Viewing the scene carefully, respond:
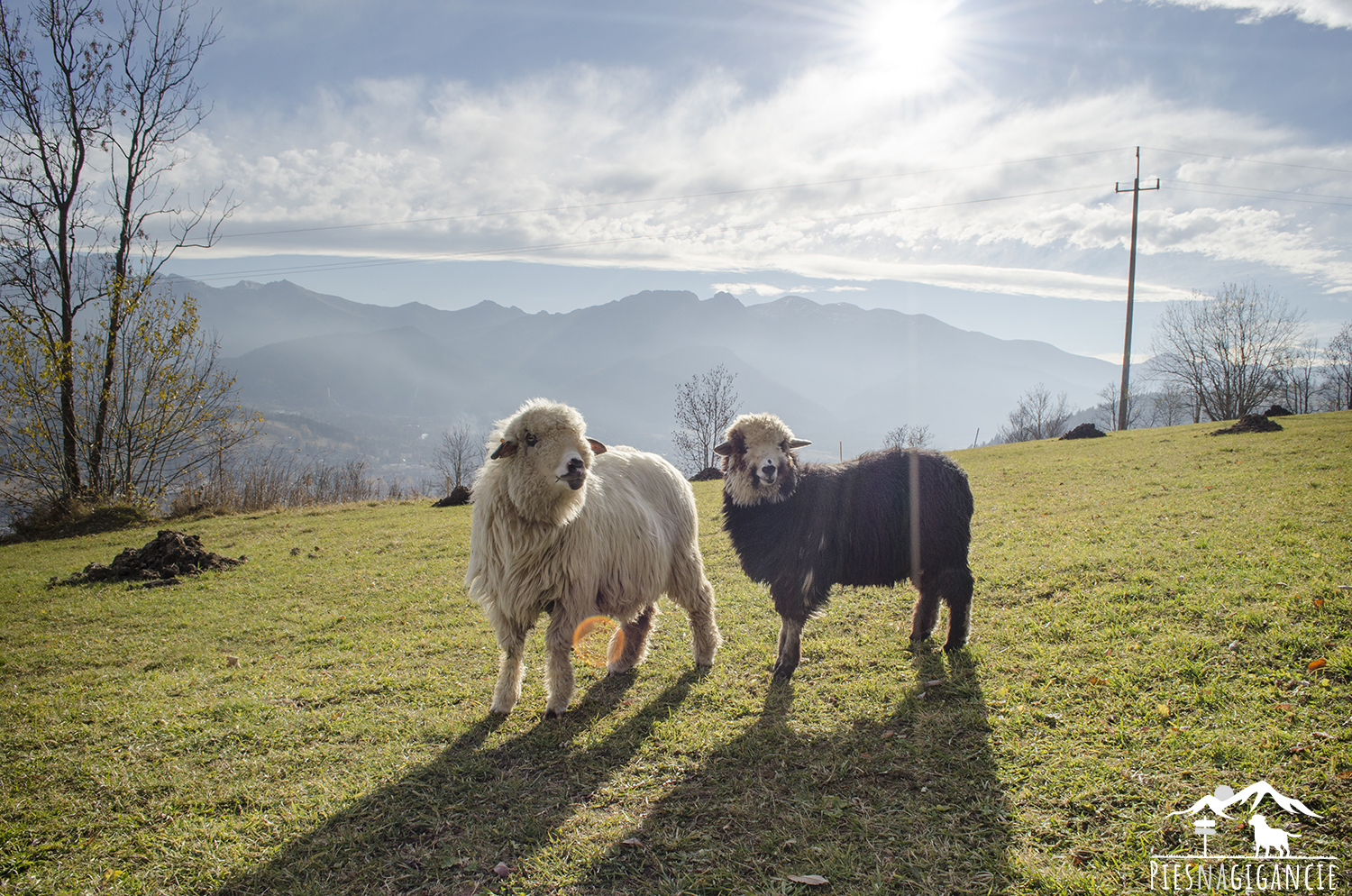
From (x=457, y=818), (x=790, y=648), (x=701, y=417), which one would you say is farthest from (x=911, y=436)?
(x=457, y=818)

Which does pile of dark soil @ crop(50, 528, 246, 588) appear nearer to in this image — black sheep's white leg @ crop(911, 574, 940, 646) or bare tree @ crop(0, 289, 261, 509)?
bare tree @ crop(0, 289, 261, 509)

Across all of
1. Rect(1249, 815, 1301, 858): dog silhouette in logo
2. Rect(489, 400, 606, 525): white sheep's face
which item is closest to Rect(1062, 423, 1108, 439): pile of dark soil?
Rect(1249, 815, 1301, 858): dog silhouette in logo

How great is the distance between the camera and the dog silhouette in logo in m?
2.64

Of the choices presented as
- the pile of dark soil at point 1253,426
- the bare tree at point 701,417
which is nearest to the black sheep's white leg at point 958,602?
the pile of dark soil at point 1253,426

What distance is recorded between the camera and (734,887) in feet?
9.50

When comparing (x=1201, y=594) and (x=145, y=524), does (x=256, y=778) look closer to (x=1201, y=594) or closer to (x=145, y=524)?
(x=1201, y=594)

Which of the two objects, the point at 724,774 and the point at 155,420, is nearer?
the point at 724,774

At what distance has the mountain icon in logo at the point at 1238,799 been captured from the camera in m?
2.86

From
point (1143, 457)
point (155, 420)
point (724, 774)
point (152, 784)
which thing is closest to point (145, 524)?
point (155, 420)

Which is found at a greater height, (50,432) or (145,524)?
(50,432)

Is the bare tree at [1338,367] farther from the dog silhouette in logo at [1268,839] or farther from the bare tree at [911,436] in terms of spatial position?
the dog silhouette in logo at [1268,839]

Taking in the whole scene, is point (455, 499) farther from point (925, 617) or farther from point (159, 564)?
point (925, 617)

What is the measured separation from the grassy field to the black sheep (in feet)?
2.14

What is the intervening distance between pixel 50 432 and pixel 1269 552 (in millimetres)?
26897
